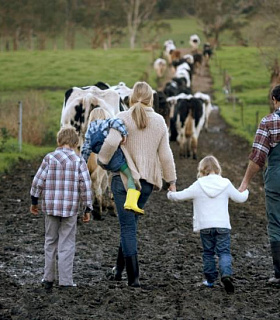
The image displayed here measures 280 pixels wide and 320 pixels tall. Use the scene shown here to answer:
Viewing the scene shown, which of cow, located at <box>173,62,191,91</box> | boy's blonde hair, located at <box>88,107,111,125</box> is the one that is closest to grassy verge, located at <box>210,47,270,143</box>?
cow, located at <box>173,62,191,91</box>

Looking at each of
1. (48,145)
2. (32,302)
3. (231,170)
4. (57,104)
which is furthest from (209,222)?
(57,104)

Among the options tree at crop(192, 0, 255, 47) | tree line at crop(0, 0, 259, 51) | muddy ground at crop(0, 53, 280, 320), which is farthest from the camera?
tree at crop(192, 0, 255, 47)

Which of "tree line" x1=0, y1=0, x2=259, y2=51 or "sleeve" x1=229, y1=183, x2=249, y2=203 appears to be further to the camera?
"tree line" x1=0, y1=0, x2=259, y2=51

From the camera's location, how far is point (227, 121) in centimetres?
3906

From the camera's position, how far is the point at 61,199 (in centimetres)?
883

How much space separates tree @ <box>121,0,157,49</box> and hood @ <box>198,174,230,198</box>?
8135cm

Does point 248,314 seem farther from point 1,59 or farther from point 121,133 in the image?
point 1,59

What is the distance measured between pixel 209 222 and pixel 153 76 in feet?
158

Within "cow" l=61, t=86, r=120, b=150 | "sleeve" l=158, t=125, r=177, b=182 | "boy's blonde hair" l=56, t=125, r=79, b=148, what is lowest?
"sleeve" l=158, t=125, r=177, b=182

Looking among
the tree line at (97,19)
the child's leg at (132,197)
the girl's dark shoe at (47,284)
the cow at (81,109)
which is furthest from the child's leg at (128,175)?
the tree line at (97,19)

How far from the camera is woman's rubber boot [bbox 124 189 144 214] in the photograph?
8.67 m

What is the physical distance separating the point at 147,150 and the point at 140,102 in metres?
0.51

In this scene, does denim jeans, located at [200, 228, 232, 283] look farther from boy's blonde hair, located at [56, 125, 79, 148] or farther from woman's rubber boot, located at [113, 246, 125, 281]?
boy's blonde hair, located at [56, 125, 79, 148]

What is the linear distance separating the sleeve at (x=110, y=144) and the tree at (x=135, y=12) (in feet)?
267
